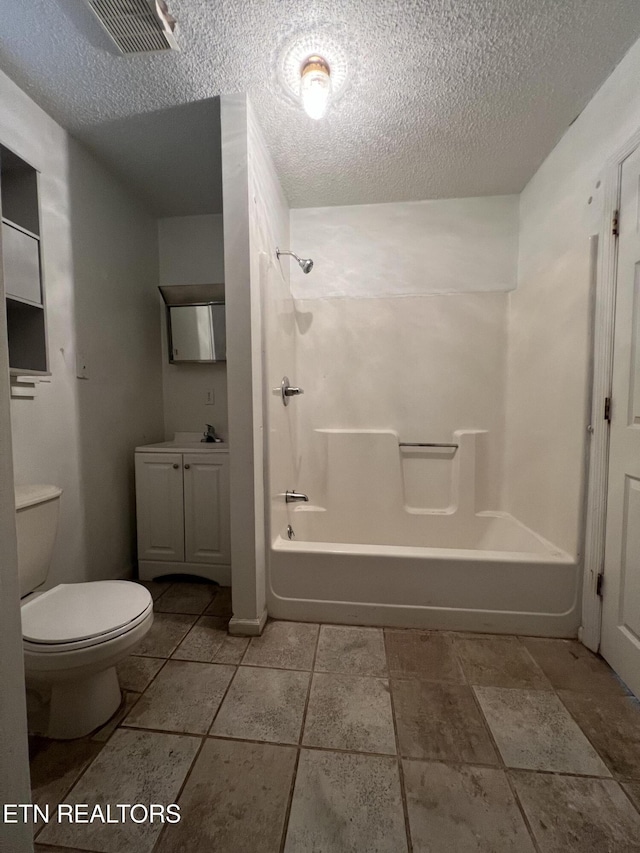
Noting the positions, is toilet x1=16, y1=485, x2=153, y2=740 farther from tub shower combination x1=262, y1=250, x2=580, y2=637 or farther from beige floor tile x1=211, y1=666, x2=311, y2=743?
tub shower combination x1=262, y1=250, x2=580, y2=637

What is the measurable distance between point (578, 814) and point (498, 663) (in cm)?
51

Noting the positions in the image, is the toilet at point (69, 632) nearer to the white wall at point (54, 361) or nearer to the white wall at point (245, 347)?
the white wall at point (54, 361)

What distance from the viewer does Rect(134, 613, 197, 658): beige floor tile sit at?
143 centimetres

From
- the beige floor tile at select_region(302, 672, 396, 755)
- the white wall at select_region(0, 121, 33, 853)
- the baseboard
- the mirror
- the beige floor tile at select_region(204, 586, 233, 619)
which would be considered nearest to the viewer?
the white wall at select_region(0, 121, 33, 853)

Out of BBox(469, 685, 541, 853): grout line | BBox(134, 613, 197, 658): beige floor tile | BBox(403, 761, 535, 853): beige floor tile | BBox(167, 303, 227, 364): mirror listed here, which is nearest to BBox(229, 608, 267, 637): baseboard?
BBox(134, 613, 197, 658): beige floor tile

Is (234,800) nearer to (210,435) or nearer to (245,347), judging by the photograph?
(245,347)

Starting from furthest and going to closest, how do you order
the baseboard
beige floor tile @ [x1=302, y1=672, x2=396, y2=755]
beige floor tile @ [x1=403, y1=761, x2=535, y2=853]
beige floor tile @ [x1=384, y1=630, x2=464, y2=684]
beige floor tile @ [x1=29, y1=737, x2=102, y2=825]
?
the baseboard
beige floor tile @ [x1=384, y1=630, x2=464, y2=684]
beige floor tile @ [x1=302, y1=672, x2=396, y2=755]
beige floor tile @ [x1=29, y1=737, x2=102, y2=825]
beige floor tile @ [x1=403, y1=761, x2=535, y2=853]

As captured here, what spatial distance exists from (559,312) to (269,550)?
1807 mm

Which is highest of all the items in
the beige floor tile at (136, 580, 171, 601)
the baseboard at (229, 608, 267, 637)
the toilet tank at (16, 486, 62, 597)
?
the toilet tank at (16, 486, 62, 597)

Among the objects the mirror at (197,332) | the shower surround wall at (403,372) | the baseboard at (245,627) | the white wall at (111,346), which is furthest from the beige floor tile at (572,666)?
the mirror at (197,332)

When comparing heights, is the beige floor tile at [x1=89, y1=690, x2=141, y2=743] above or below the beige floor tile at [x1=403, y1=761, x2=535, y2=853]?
below

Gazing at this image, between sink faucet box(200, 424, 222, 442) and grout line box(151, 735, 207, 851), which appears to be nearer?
grout line box(151, 735, 207, 851)

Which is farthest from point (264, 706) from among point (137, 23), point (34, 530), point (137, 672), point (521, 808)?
point (137, 23)

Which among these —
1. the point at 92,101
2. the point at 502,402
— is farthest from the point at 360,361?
the point at 92,101
